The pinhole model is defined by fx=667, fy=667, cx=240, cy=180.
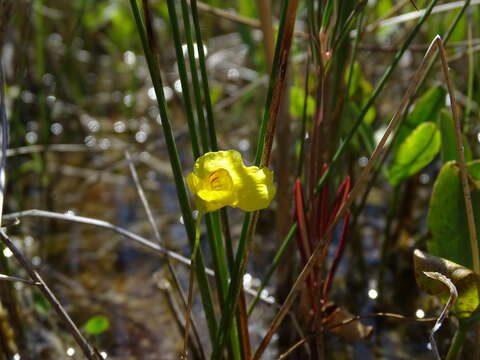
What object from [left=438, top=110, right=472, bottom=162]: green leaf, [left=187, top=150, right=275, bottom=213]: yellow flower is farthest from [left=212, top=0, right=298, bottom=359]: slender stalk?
[left=438, top=110, right=472, bottom=162]: green leaf

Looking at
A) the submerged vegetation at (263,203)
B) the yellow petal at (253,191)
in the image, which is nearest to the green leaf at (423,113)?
the submerged vegetation at (263,203)

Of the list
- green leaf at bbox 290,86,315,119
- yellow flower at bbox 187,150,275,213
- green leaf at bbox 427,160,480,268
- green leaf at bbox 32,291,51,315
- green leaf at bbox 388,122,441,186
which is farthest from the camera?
green leaf at bbox 290,86,315,119

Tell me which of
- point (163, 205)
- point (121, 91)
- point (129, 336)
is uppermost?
point (121, 91)

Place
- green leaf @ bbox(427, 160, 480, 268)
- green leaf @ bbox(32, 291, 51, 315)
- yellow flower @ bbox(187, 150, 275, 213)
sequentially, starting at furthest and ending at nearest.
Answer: green leaf @ bbox(32, 291, 51, 315), green leaf @ bbox(427, 160, 480, 268), yellow flower @ bbox(187, 150, 275, 213)

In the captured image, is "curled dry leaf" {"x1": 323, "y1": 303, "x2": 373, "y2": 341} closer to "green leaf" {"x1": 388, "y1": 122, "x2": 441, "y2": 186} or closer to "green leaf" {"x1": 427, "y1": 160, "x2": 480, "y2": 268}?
"green leaf" {"x1": 427, "y1": 160, "x2": 480, "y2": 268}

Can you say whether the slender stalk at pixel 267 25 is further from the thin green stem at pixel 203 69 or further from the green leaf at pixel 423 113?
the thin green stem at pixel 203 69

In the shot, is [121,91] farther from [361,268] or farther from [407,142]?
[407,142]

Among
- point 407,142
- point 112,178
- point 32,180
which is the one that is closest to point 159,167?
point 112,178

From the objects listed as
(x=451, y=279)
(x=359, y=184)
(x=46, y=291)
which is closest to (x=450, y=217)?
(x=451, y=279)
